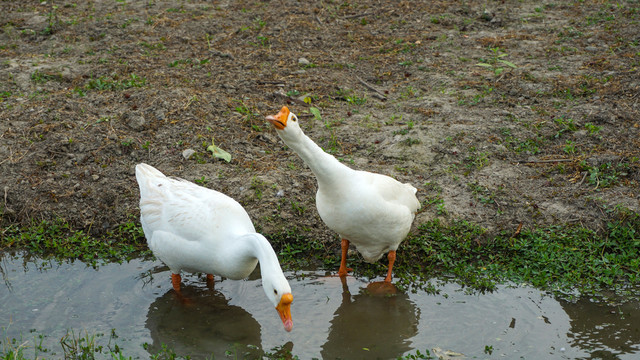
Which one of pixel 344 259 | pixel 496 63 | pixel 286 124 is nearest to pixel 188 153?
pixel 344 259

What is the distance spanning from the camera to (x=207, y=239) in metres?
4.71

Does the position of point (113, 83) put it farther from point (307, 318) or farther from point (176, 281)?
point (307, 318)

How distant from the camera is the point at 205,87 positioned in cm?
835

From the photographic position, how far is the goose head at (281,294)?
4.27 meters

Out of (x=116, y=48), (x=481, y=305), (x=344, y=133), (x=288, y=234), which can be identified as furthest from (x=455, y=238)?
(x=116, y=48)

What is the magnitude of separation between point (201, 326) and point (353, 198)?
A: 5.51ft

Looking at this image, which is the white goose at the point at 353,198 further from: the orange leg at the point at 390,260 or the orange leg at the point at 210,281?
the orange leg at the point at 210,281

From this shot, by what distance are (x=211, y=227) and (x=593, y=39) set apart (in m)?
8.12

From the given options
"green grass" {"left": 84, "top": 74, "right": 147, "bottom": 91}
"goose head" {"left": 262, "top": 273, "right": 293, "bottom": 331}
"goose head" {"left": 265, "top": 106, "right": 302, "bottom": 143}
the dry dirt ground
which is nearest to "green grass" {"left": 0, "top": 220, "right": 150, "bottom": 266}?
the dry dirt ground

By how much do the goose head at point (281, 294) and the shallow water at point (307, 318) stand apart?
1.15 feet

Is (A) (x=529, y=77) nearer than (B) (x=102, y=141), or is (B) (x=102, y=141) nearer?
(B) (x=102, y=141)

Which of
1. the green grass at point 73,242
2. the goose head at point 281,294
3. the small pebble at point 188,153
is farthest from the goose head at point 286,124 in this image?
the small pebble at point 188,153

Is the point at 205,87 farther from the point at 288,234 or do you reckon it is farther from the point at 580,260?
the point at 580,260

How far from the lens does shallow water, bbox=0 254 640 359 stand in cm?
450
